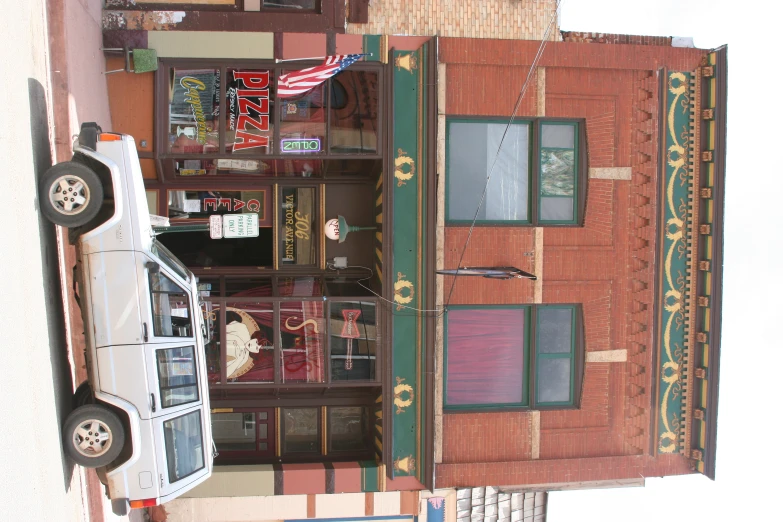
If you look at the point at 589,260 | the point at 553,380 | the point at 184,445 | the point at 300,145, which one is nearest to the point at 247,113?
the point at 300,145

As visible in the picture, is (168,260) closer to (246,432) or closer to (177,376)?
(177,376)

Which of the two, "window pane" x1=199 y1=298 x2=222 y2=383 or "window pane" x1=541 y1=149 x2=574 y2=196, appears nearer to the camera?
"window pane" x1=199 y1=298 x2=222 y2=383

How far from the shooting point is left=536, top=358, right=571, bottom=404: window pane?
41.7 feet

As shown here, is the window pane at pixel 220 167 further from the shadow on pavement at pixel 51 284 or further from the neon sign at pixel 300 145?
the shadow on pavement at pixel 51 284

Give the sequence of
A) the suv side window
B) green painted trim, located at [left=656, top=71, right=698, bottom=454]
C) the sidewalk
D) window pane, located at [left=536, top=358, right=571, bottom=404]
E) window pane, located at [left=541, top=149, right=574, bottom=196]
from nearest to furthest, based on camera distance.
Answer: the suv side window
the sidewalk
window pane, located at [left=541, top=149, right=574, bottom=196]
green painted trim, located at [left=656, top=71, right=698, bottom=454]
window pane, located at [left=536, top=358, right=571, bottom=404]

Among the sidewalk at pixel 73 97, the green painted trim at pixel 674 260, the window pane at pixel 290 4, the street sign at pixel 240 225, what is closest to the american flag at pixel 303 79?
the window pane at pixel 290 4

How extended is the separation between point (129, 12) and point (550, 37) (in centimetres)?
793

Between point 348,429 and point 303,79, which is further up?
point 303,79

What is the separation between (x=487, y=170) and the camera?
12.3 m

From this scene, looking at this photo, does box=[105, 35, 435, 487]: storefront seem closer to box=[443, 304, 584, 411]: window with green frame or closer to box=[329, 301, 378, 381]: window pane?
box=[329, 301, 378, 381]: window pane

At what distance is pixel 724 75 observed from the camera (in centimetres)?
1254

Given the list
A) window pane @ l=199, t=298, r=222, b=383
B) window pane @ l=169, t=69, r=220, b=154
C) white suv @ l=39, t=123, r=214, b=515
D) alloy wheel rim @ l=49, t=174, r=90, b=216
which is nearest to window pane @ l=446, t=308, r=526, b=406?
window pane @ l=199, t=298, r=222, b=383

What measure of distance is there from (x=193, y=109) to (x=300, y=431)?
6.67 m

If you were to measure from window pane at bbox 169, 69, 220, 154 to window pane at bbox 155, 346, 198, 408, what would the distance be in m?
4.15
